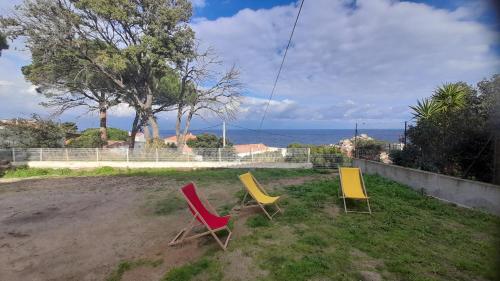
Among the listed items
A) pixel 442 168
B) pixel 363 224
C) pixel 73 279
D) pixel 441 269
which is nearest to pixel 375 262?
pixel 441 269

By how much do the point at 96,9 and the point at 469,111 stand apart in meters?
19.4

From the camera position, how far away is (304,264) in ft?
12.3

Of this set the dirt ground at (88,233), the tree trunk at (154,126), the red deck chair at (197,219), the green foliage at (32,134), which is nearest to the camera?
the dirt ground at (88,233)

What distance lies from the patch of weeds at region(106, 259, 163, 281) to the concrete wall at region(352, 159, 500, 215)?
666 centimetres

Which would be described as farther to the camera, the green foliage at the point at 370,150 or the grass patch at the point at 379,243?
the green foliage at the point at 370,150


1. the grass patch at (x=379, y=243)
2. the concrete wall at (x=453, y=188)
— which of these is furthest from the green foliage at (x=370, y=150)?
the grass patch at (x=379, y=243)

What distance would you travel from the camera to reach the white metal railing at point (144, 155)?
52.2ft

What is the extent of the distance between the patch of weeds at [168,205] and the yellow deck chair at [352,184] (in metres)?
3.86

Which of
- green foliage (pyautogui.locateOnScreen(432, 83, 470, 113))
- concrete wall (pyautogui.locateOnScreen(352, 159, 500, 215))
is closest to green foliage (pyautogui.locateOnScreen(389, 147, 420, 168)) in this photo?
concrete wall (pyautogui.locateOnScreen(352, 159, 500, 215))

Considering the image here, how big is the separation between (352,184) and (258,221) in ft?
9.53

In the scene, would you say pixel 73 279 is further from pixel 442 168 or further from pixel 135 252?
pixel 442 168

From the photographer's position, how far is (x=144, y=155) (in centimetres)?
1619

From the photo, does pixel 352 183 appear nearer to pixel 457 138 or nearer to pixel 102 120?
pixel 457 138

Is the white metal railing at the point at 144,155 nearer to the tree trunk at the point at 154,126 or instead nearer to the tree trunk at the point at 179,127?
the tree trunk at the point at 154,126
